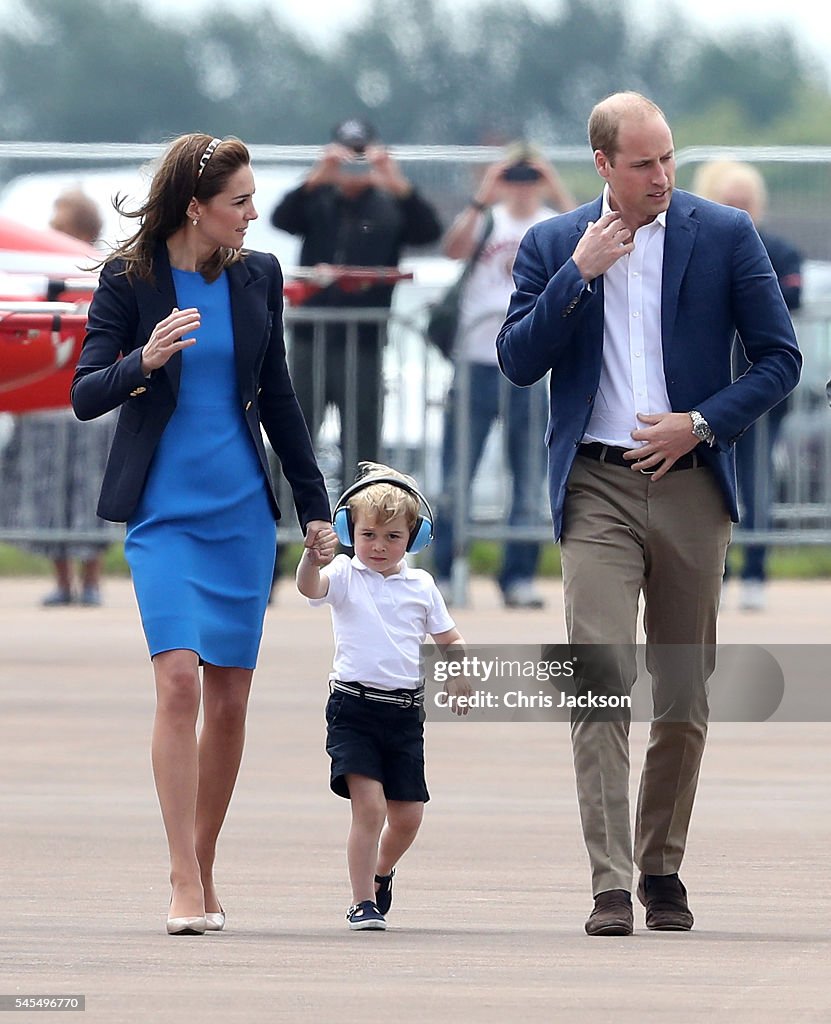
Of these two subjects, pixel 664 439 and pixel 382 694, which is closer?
pixel 664 439

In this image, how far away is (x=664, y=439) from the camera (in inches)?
243

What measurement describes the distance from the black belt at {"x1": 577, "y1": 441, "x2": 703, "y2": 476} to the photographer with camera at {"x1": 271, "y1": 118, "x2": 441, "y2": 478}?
758 cm

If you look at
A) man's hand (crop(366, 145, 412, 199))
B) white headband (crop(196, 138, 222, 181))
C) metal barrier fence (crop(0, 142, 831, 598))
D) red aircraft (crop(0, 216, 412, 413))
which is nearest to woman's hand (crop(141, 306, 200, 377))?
white headband (crop(196, 138, 222, 181))

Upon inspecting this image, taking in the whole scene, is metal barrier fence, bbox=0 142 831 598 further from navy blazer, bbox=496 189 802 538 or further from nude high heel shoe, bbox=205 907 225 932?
nude high heel shoe, bbox=205 907 225 932

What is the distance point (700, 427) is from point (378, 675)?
90cm

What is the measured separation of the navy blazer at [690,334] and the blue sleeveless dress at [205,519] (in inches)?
25.1

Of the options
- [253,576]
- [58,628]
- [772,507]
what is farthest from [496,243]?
[253,576]

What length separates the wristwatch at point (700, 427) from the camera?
618cm

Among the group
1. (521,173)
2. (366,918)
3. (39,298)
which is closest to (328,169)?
(521,173)

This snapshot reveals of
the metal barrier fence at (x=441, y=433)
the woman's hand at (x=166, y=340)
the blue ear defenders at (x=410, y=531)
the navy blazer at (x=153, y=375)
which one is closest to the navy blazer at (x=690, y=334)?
the blue ear defenders at (x=410, y=531)

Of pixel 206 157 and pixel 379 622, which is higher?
pixel 206 157

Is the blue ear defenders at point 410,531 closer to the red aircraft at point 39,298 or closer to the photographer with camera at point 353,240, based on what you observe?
the red aircraft at point 39,298

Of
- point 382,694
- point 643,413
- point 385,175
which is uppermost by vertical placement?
point 385,175

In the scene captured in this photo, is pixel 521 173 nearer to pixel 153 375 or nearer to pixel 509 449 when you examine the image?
pixel 509 449
